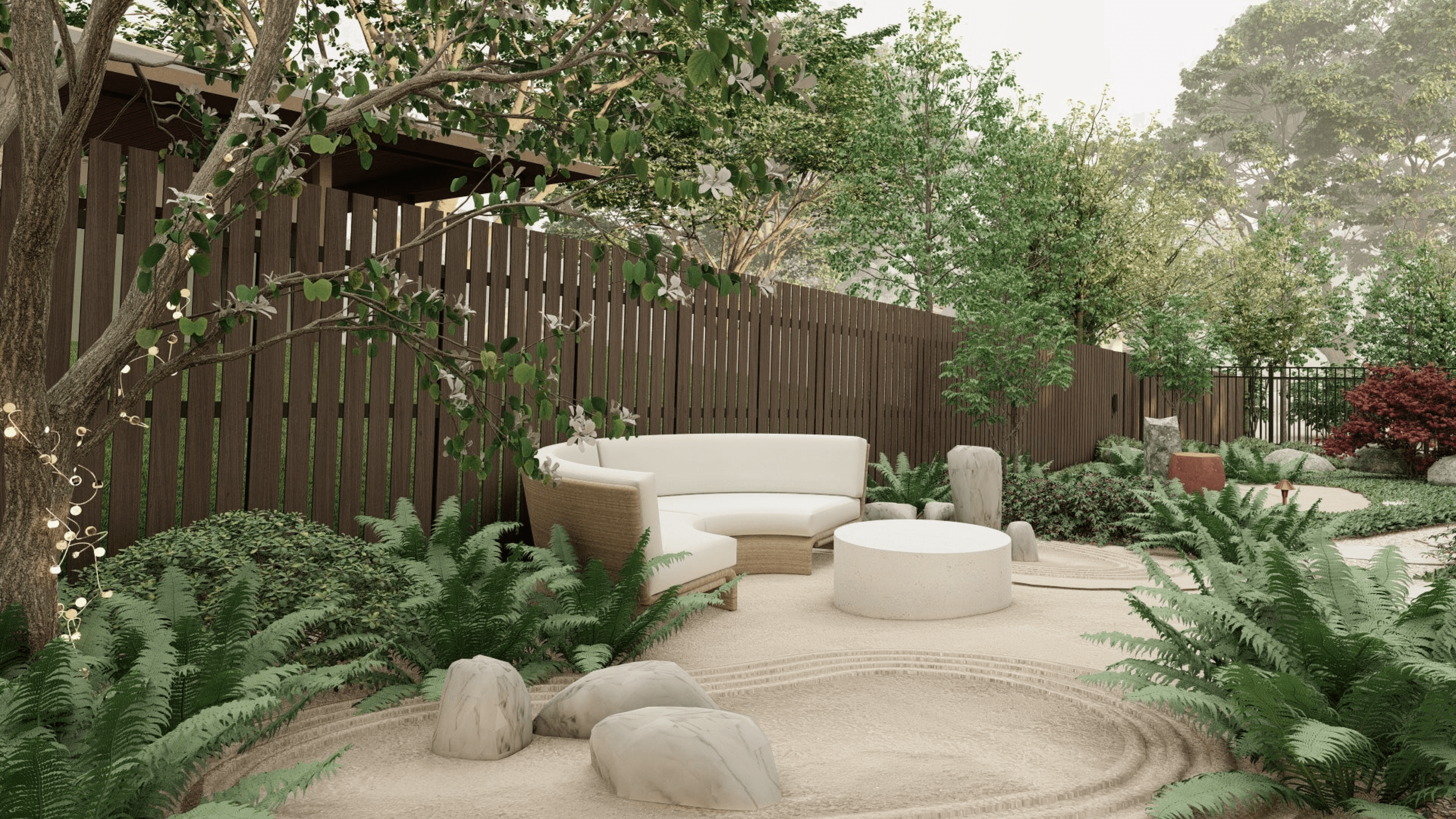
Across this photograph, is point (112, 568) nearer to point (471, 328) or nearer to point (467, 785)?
point (467, 785)

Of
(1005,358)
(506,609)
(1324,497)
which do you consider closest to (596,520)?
(506,609)

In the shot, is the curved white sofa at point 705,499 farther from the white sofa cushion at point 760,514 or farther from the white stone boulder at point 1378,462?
the white stone boulder at point 1378,462

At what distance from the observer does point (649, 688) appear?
320 centimetres

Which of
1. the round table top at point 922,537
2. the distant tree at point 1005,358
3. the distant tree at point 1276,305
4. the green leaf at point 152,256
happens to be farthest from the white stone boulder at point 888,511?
the distant tree at point 1276,305

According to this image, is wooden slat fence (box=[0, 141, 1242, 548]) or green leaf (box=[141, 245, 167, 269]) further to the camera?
wooden slat fence (box=[0, 141, 1242, 548])

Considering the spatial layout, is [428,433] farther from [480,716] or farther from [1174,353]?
[1174,353]

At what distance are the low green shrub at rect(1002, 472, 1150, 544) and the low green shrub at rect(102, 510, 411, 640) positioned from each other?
5.92 m

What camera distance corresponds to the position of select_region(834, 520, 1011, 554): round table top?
538cm

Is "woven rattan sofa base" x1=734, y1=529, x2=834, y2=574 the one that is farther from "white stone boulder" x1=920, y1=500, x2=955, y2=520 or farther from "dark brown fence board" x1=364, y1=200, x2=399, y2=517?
"dark brown fence board" x1=364, y1=200, x2=399, y2=517

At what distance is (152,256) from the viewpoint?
2.22m

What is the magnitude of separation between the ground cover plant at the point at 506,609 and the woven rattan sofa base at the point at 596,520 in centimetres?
9

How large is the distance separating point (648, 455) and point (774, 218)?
13.6 m

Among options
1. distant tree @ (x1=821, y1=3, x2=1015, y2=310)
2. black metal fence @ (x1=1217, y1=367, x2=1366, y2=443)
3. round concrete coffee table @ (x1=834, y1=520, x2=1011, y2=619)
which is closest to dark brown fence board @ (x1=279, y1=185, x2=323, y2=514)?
round concrete coffee table @ (x1=834, y1=520, x2=1011, y2=619)

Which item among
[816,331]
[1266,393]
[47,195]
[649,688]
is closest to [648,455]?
[816,331]
